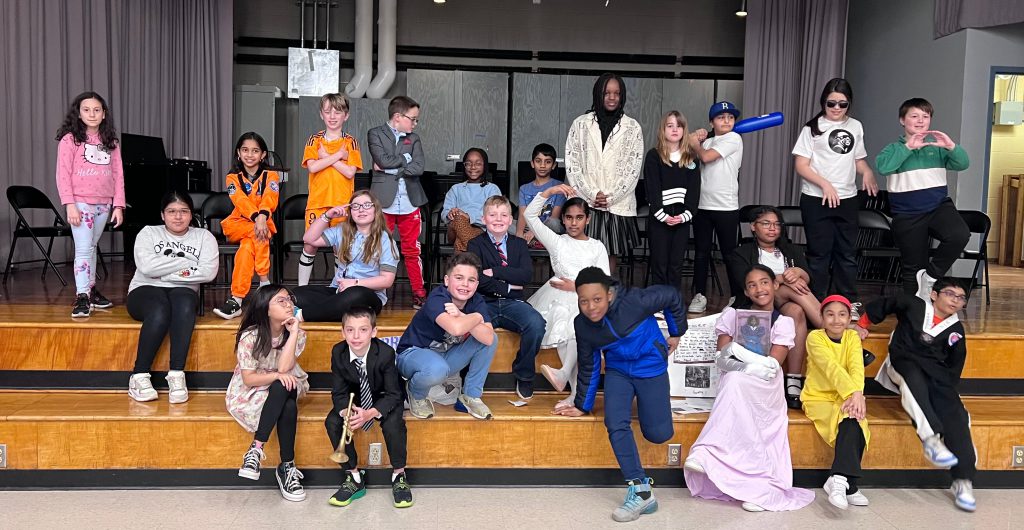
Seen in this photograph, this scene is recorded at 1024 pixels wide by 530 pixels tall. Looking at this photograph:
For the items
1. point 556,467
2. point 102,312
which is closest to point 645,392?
point 556,467

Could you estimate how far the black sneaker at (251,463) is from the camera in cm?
310

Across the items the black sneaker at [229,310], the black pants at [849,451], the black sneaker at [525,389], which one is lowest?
the black pants at [849,451]

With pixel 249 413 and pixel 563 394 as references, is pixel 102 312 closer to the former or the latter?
pixel 249 413

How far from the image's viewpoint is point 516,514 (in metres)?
3.04

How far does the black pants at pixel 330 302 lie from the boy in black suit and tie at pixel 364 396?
2.31ft

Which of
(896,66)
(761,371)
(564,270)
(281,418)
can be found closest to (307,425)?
(281,418)

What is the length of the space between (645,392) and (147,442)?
198 centimetres

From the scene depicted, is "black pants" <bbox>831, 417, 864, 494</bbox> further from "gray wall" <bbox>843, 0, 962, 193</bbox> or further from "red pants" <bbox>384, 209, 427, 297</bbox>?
"gray wall" <bbox>843, 0, 962, 193</bbox>

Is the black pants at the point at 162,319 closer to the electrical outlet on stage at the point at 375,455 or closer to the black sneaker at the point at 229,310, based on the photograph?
the black sneaker at the point at 229,310

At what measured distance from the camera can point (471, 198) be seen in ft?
16.0

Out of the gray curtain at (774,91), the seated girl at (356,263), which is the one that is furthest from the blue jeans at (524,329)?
the gray curtain at (774,91)

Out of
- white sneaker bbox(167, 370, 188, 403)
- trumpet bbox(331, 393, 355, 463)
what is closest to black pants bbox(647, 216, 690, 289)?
trumpet bbox(331, 393, 355, 463)

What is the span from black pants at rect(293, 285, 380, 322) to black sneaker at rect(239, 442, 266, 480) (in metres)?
0.87

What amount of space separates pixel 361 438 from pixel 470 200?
1929 millimetres
